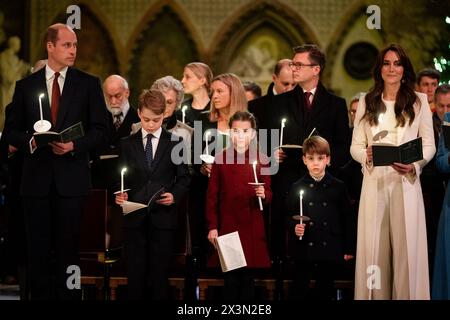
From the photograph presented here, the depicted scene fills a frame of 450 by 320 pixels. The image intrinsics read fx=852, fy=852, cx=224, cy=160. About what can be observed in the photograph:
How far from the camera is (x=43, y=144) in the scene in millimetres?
4953

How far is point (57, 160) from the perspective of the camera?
5129 mm

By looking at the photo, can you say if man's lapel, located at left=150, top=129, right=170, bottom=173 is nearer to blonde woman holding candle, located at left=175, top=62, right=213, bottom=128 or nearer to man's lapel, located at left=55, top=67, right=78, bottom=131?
man's lapel, located at left=55, top=67, right=78, bottom=131

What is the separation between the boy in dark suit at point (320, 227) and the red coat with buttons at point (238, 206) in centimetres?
22

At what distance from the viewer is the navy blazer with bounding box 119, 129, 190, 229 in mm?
5445

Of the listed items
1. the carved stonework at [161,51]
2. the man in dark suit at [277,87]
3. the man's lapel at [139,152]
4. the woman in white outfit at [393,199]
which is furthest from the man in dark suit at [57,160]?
the carved stonework at [161,51]

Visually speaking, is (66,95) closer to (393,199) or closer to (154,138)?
(154,138)

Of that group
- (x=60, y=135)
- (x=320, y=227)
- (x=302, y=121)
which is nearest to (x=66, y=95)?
(x=60, y=135)

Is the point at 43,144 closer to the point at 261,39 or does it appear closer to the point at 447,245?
the point at 447,245

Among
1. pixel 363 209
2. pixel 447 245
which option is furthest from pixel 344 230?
pixel 447 245

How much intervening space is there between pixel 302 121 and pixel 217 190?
826 millimetres

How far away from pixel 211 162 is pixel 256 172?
0.33 m

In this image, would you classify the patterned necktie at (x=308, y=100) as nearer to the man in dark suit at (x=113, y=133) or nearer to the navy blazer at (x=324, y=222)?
the navy blazer at (x=324, y=222)

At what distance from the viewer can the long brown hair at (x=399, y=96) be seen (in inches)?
211
